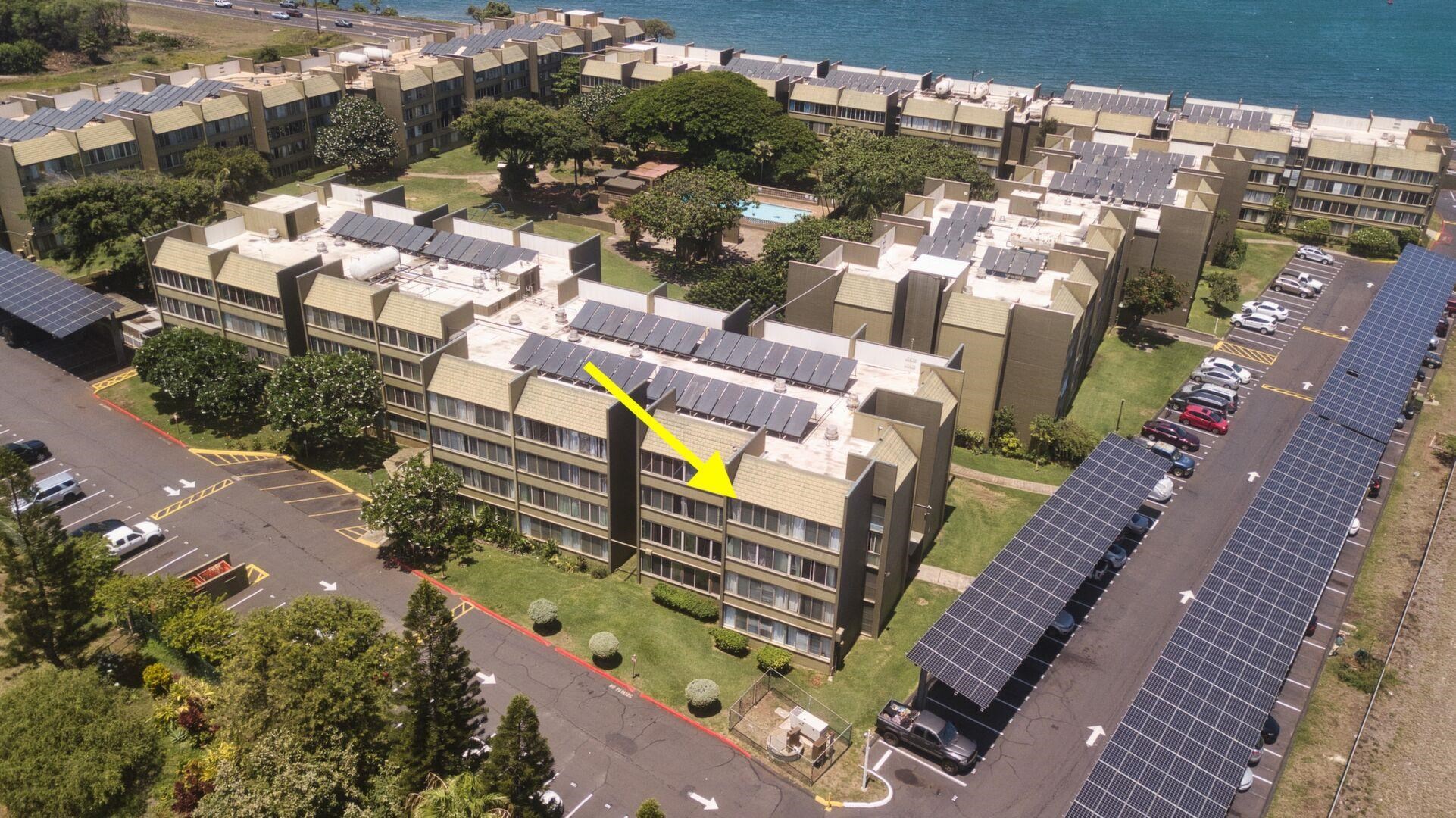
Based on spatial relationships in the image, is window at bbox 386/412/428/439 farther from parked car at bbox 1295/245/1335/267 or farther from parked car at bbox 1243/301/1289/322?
parked car at bbox 1295/245/1335/267

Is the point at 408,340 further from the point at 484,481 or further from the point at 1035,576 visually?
the point at 1035,576

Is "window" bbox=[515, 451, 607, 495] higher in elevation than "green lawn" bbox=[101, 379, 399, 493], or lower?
higher

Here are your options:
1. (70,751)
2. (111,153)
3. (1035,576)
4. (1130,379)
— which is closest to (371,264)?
(70,751)

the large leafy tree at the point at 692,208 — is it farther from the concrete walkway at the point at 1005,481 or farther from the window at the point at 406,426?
the concrete walkway at the point at 1005,481

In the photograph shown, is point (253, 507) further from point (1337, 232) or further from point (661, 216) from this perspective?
point (1337, 232)

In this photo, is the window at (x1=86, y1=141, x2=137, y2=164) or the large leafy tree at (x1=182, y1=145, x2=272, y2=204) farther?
the large leafy tree at (x1=182, y1=145, x2=272, y2=204)

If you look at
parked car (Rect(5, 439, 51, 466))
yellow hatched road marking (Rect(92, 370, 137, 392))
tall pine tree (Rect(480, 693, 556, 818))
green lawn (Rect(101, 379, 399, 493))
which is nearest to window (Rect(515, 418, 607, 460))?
green lawn (Rect(101, 379, 399, 493))

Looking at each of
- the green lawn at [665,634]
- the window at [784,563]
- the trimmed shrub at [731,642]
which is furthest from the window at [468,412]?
the trimmed shrub at [731,642]
